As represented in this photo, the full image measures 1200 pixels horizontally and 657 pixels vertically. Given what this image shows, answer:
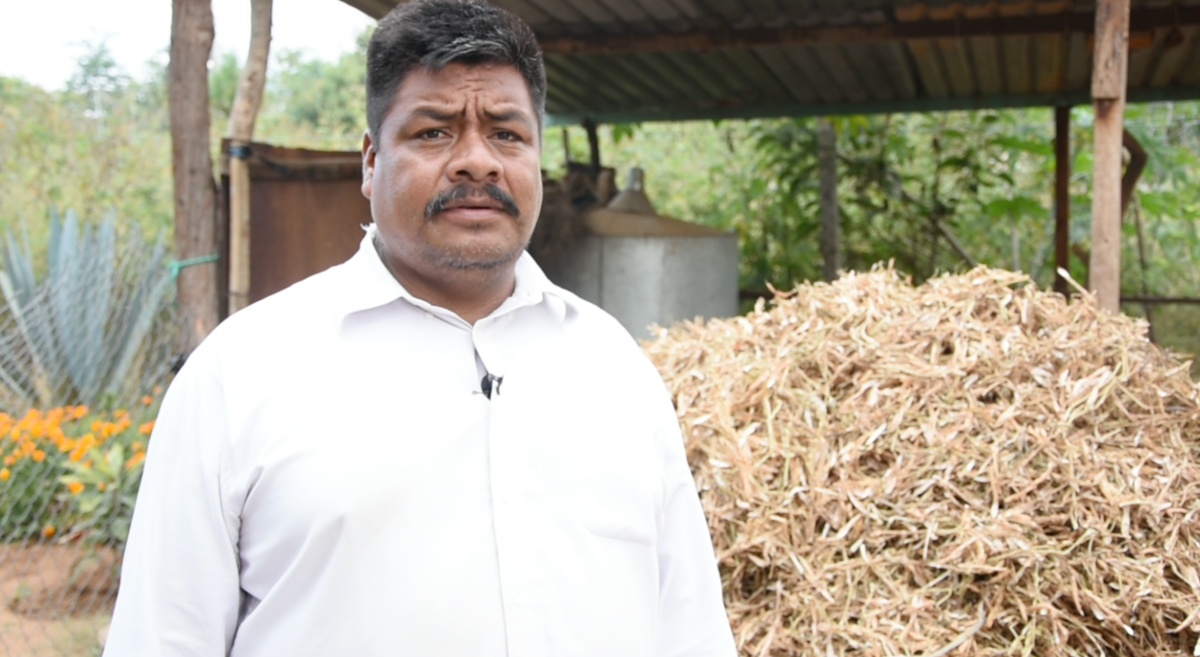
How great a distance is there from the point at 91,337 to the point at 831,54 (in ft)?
15.6

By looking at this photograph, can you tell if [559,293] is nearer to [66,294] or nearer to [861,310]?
[861,310]

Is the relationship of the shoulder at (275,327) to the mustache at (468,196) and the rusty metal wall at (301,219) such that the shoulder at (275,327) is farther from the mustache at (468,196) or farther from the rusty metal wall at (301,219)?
the rusty metal wall at (301,219)

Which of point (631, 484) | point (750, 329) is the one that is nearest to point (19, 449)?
point (750, 329)

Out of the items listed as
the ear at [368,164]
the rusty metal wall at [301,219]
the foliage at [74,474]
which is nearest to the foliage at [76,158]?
the rusty metal wall at [301,219]

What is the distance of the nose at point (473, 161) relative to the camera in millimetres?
1555

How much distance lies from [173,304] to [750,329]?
3063 mm

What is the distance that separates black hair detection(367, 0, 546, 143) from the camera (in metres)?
1.55

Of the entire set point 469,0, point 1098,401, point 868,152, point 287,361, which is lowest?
point 1098,401

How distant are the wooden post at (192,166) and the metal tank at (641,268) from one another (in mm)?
2462

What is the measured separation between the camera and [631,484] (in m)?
1.61

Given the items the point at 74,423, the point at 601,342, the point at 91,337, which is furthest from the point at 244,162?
the point at 601,342

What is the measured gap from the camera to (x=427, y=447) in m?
1.46

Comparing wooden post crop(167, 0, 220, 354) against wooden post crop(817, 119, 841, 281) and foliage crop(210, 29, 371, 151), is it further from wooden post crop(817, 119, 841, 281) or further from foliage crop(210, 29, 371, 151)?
foliage crop(210, 29, 371, 151)

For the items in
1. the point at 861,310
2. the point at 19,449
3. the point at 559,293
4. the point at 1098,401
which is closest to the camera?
the point at 559,293
